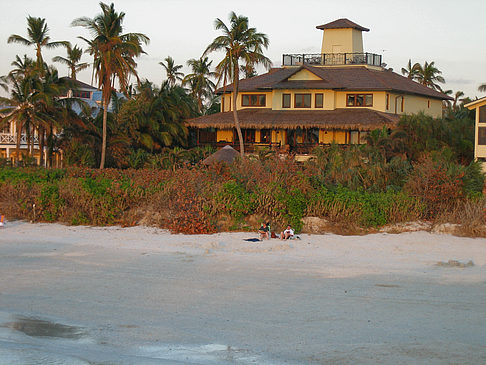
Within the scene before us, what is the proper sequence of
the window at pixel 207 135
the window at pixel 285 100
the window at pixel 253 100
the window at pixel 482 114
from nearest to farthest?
the window at pixel 482 114 → the window at pixel 285 100 → the window at pixel 253 100 → the window at pixel 207 135

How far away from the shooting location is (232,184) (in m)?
17.1

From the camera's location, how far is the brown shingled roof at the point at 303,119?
36.3 meters

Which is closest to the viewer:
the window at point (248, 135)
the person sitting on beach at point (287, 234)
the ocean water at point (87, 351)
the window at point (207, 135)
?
the ocean water at point (87, 351)

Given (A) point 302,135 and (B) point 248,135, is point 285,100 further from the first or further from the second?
(B) point 248,135

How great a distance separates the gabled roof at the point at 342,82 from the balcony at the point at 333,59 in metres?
0.78

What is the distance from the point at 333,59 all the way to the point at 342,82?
597cm

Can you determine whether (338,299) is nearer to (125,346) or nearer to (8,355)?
(125,346)

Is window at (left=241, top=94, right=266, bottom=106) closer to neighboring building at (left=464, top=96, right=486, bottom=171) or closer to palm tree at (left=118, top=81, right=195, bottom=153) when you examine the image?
palm tree at (left=118, top=81, right=195, bottom=153)

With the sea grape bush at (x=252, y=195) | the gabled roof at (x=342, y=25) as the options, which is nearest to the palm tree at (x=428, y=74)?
the gabled roof at (x=342, y=25)

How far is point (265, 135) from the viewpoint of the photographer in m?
42.2

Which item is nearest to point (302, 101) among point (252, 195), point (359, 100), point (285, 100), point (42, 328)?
point (285, 100)

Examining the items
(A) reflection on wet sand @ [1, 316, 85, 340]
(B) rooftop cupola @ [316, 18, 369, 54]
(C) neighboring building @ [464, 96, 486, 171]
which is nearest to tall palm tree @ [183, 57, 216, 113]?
(B) rooftop cupola @ [316, 18, 369, 54]

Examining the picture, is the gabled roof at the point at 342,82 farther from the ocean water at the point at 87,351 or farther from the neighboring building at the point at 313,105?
the ocean water at the point at 87,351

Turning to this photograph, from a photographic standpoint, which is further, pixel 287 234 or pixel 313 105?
pixel 313 105
